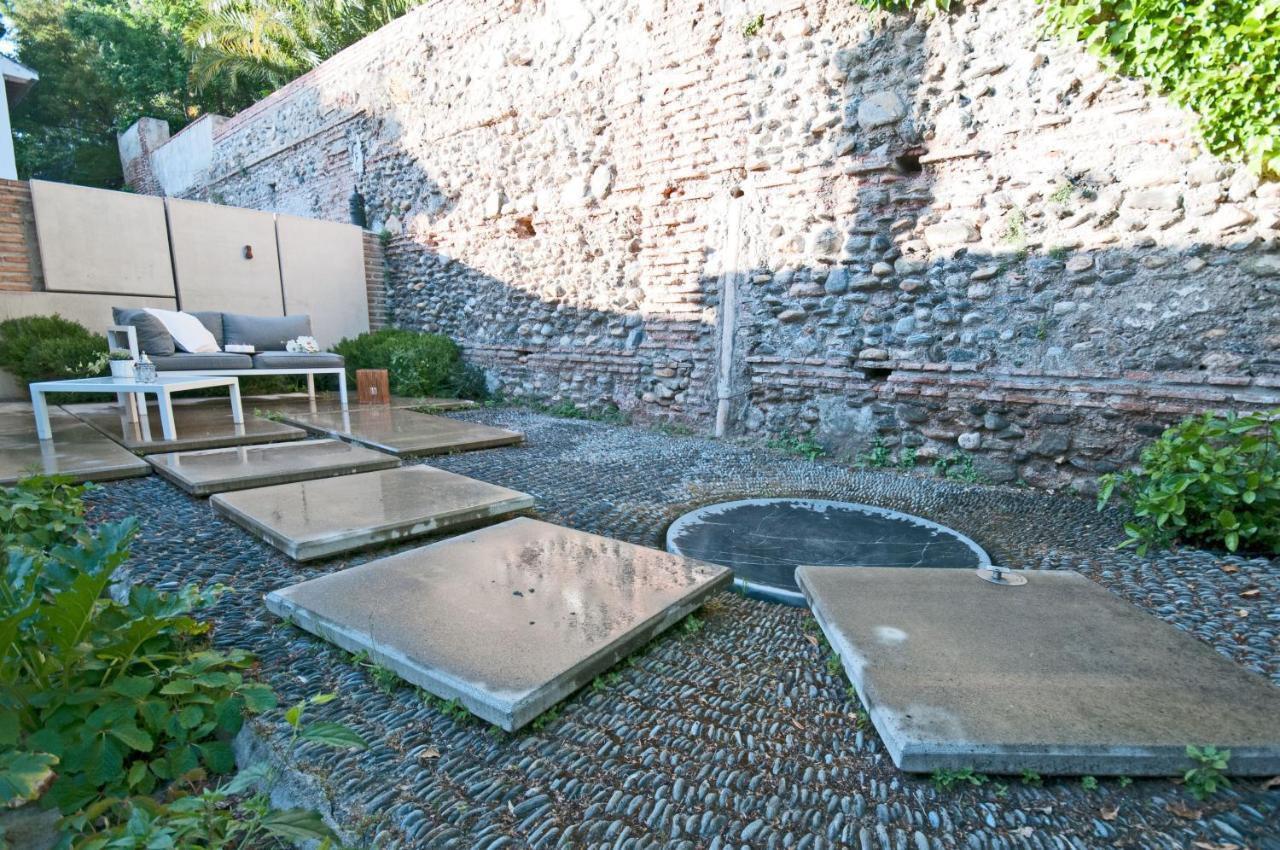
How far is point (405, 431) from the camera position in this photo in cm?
408

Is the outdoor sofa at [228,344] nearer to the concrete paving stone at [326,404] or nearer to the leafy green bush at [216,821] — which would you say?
the concrete paving stone at [326,404]

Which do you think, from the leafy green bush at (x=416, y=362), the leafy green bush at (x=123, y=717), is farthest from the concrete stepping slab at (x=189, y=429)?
the leafy green bush at (x=123, y=717)

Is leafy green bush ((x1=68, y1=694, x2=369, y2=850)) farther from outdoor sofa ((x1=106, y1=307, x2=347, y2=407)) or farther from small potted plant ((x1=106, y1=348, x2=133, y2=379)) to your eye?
outdoor sofa ((x1=106, y1=307, x2=347, y2=407))

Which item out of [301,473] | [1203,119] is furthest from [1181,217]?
[301,473]

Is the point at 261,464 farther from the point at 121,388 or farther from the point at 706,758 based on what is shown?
the point at 706,758

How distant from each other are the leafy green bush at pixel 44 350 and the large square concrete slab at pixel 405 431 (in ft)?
6.13

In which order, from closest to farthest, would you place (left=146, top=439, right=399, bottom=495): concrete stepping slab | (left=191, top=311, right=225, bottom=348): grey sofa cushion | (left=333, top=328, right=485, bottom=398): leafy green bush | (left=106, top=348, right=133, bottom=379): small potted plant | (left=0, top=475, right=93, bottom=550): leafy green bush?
(left=0, top=475, right=93, bottom=550): leafy green bush → (left=146, top=439, right=399, bottom=495): concrete stepping slab → (left=106, top=348, right=133, bottom=379): small potted plant → (left=191, top=311, right=225, bottom=348): grey sofa cushion → (left=333, top=328, right=485, bottom=398): leafy green bush

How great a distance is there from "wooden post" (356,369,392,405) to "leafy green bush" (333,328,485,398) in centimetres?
56

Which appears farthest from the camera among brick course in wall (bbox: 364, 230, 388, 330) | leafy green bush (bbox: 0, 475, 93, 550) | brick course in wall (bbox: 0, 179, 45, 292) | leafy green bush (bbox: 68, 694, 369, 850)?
brick course in wall (bbox: 364, 230, 388, 330)

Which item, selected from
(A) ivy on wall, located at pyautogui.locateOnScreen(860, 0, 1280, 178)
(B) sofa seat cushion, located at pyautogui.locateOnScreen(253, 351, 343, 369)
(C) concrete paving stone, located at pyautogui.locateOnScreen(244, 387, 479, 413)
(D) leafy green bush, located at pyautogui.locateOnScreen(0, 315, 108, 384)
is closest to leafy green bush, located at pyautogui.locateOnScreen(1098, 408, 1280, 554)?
(A) ivy on wall, located at pyautogui.locateOnScreen(860, 0, 1280, 178)

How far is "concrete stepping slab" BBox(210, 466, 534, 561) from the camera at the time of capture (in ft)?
6.57

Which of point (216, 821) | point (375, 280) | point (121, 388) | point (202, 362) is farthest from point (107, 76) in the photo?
point (216, 821)

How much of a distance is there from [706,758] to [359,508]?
173cm

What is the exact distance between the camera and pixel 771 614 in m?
1.75
